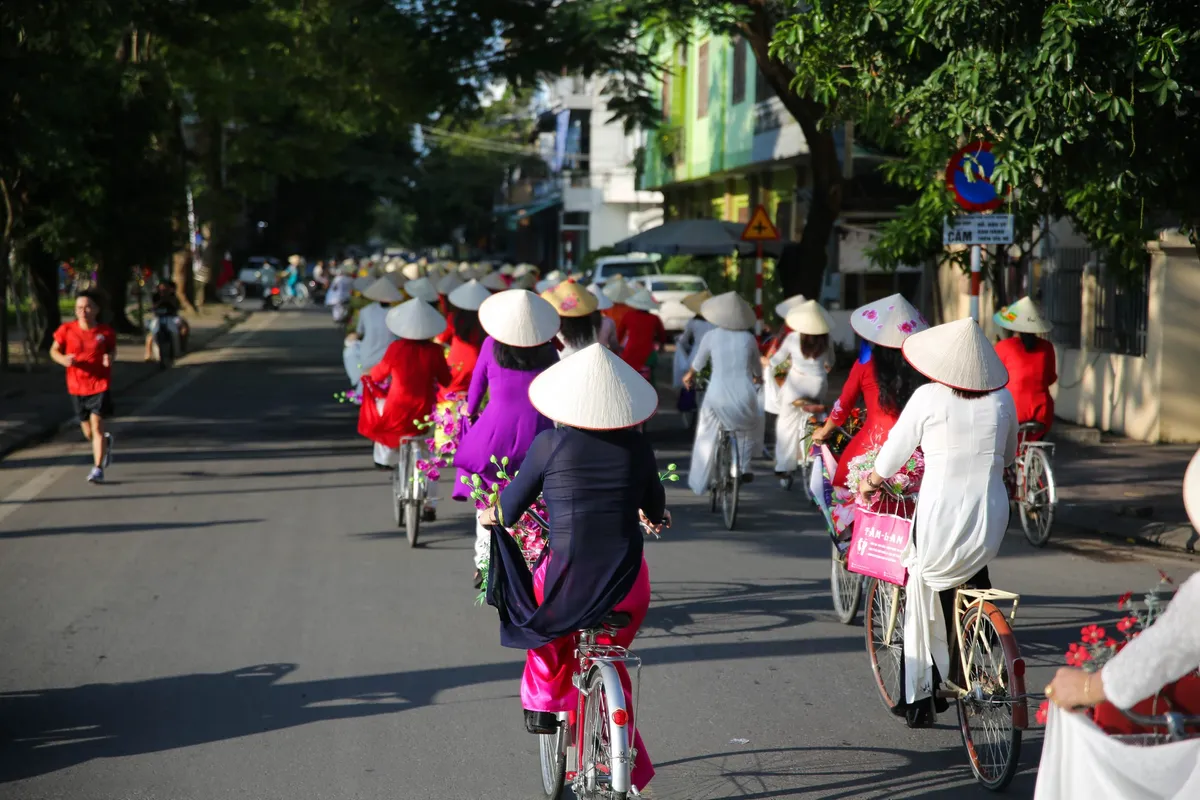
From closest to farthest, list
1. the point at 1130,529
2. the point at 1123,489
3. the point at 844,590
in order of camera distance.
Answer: the point at 844,590, the point at 1130,529, the point at 1123,489

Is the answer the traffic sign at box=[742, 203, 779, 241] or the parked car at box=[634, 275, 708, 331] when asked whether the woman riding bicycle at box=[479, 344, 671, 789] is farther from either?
the parked car at box=[634, 275, 708, 331]

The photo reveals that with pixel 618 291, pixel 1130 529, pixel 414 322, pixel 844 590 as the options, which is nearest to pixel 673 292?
pixel 618 291

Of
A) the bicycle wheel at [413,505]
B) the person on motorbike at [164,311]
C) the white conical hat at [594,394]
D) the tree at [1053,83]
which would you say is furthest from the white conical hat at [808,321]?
the person on motorbike at [164,311]

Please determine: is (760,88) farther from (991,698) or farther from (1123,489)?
(991,698)

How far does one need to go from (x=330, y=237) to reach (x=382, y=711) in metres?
73.5

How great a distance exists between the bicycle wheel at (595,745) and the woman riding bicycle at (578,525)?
0.10 metres

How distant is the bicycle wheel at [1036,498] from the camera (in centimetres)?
1062

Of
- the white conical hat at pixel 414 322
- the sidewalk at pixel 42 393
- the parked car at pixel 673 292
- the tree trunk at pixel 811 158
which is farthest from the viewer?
the parked car at pixel 673 292

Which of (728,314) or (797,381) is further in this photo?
(797,381)

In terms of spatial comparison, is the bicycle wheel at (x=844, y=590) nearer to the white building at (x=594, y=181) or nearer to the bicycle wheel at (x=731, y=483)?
the bicycle wheel at (x=731, y=483)

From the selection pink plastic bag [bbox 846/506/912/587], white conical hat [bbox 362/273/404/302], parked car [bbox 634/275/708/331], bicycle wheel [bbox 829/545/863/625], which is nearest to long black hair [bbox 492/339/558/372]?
bicycle wheel [bbox 829/545/863/625]

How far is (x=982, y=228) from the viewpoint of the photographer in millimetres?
11719

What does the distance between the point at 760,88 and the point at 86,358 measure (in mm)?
19136

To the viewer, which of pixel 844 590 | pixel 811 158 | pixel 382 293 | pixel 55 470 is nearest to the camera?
pixel 844 590
